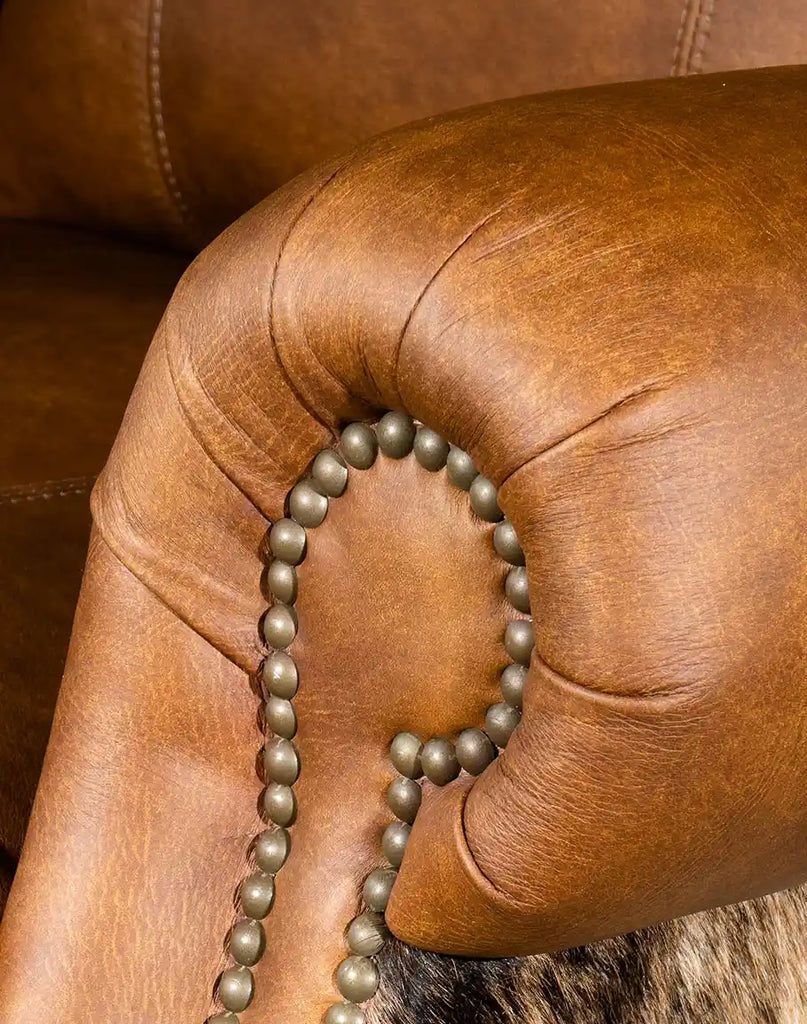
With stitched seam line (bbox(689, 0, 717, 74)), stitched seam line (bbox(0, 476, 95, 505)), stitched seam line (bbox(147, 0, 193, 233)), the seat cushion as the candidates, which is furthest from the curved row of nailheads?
stitched seam line (bbox(147, 0, 193, 233))

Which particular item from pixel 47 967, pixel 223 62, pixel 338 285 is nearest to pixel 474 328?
pixel 338 285

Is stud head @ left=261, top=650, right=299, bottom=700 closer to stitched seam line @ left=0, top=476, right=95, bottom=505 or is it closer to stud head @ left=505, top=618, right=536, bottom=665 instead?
A: stud head @ left=505, top=618, right=536, bottom=665

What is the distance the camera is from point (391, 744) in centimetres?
45

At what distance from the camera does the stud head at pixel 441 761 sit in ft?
1.41

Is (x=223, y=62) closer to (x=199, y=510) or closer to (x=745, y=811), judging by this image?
(x=199, y=510)

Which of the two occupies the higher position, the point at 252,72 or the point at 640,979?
the point at 252,72

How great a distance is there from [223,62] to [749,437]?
2.06 ft

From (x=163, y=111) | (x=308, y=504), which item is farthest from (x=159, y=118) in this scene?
(x=308, y=504)

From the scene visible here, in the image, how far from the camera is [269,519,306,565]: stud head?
45cm

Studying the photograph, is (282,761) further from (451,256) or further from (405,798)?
(451,256)

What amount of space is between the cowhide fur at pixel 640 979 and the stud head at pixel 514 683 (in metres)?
0.10

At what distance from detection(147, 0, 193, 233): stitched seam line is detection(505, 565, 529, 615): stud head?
24.1 inches

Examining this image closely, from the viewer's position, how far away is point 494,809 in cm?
38

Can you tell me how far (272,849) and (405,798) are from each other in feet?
0.18
